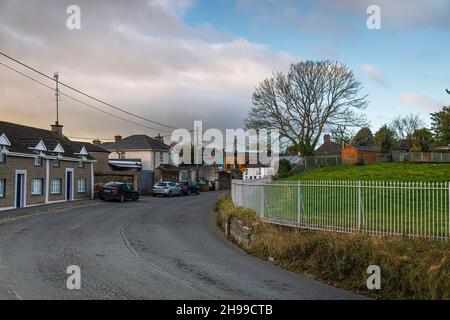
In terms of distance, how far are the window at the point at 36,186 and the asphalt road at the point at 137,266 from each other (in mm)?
12126

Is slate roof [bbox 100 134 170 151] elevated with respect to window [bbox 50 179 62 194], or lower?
elevated

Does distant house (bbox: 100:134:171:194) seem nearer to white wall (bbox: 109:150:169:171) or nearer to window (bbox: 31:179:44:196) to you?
white wall (bbox: 109:150:169:171)

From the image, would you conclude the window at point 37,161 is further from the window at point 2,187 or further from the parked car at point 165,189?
the parked car at point 165,189

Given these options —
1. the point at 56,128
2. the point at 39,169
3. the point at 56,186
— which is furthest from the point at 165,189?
the point at 39,169

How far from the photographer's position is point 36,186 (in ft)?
103

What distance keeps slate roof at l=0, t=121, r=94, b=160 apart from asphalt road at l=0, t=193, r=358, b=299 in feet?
39.3

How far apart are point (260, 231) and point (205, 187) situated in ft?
162

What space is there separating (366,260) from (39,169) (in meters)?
26.7

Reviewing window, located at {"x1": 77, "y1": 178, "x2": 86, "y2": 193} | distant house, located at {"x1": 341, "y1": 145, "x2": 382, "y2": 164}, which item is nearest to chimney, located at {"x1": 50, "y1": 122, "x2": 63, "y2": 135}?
window, located at {"x1": 77, "y1": 178, "x2": 86, "y2": 193}

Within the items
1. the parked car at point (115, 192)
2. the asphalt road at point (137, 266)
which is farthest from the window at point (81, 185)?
the asphalt road at point (137, 266)

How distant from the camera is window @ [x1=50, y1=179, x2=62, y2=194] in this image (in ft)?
110

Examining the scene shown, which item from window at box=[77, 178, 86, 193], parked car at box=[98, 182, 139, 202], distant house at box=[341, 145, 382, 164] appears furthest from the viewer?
distant house at box=[341, 145, 382, 164]

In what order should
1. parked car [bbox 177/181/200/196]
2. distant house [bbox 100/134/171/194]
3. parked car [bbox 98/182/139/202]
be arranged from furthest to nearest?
distant house [bbox 100/134/171/194], parked car [bbox 177/181/200/196], parked car [bbox 98/182/139/202]
